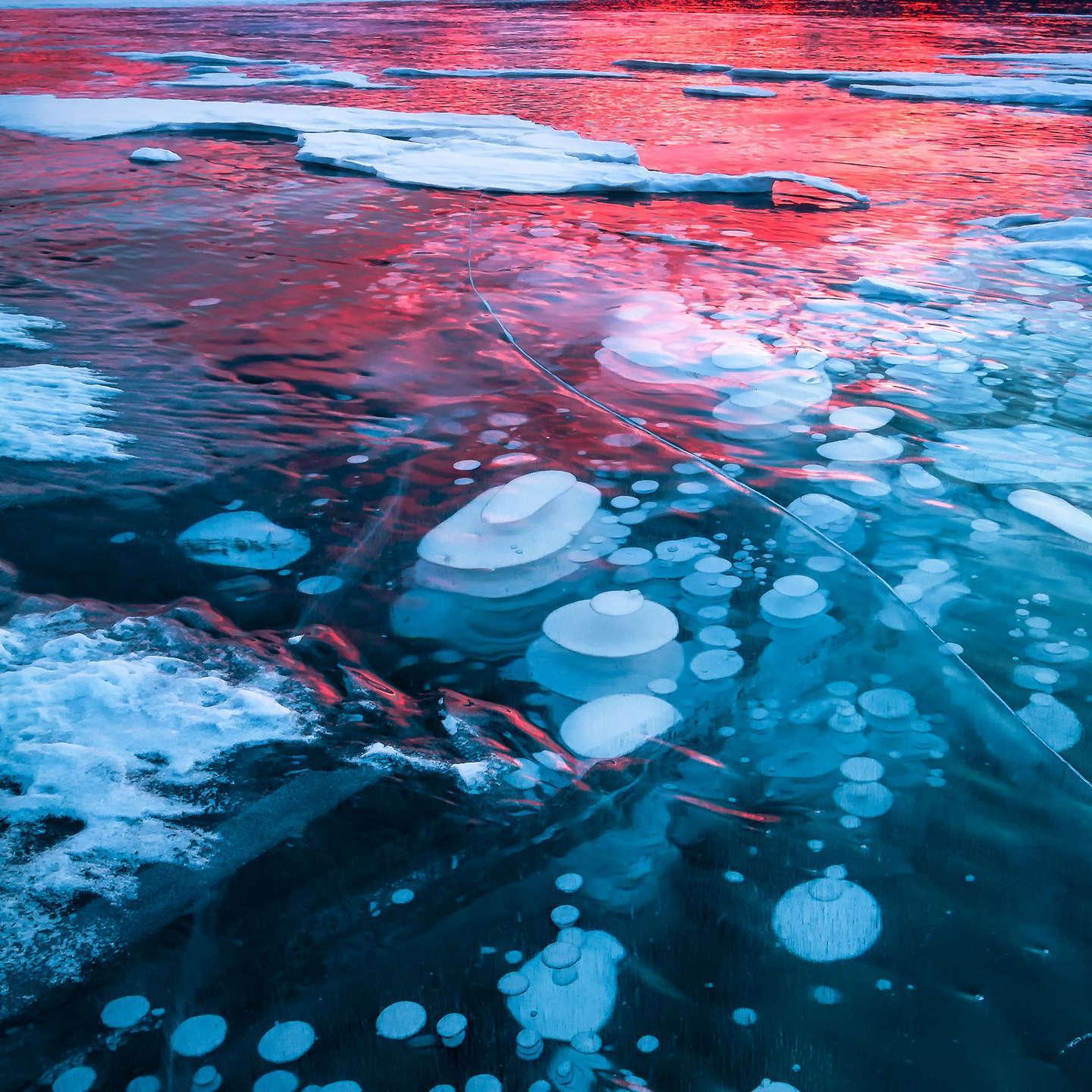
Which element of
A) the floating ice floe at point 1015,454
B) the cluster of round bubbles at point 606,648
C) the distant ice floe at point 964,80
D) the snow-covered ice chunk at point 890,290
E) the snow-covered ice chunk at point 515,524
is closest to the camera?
the cluster of round bubbles at point 606,648

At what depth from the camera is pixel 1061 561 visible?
5.55 feet

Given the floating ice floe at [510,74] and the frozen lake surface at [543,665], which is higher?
the floating ice floe at [510,74]

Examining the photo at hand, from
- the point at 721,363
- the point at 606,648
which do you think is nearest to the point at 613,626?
the point at 606,648

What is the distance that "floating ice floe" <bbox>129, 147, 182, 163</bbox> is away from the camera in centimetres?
536

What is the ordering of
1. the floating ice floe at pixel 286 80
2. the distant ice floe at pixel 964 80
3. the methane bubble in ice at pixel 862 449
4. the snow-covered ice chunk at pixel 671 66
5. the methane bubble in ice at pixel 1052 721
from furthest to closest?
the snow-covered ice chunk at pixel 671 66 → the floating ice floe at pixel 286 80 → the distant ice floe at pixel 964 80 → the methane bubble in ice at pixel 862 449 → the methane bubble in ice at pixel 1052 721

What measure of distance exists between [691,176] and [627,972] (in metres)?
4.75

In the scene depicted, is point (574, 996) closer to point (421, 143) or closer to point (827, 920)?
point (827, 920)

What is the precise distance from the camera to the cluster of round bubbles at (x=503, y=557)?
1568mm

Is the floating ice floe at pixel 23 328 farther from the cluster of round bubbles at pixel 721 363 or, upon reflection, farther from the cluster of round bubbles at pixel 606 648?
the cluster of round bubbles at pixel 606 648

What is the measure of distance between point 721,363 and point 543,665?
147 centimetres

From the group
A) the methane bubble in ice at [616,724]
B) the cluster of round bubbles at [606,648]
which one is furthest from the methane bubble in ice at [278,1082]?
the cluster of round bubbles at [606,648]

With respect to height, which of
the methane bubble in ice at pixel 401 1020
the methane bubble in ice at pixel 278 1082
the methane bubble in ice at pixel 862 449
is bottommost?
the methane bubble in ice at pixel 278 1082

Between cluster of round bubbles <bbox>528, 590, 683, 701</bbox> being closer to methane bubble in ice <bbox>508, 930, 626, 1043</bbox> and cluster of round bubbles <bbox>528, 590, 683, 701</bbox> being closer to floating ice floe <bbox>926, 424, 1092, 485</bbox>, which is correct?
methane bubble in ice <bbox>508, 930, 626, 1043</bbox>

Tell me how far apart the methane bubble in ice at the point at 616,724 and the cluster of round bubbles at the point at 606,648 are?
0.03 meters
